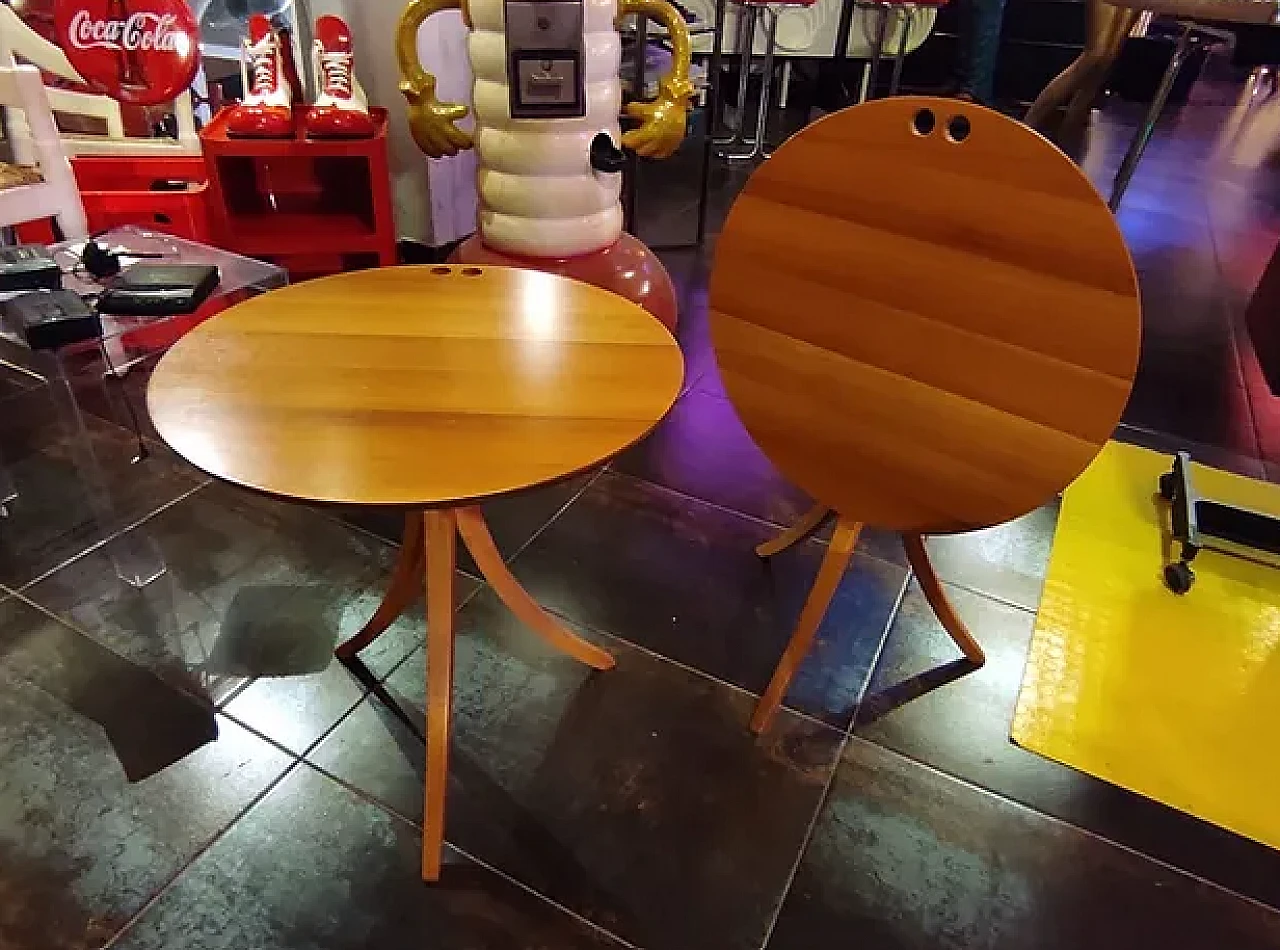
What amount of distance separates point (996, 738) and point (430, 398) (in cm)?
107

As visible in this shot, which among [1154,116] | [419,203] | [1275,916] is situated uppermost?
[1154,116]

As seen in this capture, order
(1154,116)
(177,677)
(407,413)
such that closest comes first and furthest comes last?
(407,413) < (177,677) < (1154,116)

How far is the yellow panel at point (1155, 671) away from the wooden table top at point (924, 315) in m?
0.49

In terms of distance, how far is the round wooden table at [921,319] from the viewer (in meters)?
1.16

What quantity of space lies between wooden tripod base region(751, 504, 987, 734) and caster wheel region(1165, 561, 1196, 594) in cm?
48

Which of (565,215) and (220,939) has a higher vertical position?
(565,215)

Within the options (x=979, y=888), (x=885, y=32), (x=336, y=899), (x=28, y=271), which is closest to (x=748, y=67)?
(x=885, y=32)

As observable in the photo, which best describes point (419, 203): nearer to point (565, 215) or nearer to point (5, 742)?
point (565, 215)

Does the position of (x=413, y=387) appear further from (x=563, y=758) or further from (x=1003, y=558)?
(x=1003, y=558)

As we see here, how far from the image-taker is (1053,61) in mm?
5621

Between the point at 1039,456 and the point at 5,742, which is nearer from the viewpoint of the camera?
the point at 1039,456

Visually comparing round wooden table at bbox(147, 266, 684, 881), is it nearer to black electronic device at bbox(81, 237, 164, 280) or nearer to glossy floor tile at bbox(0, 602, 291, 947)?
glossy floor tile at bbox(0, 602, 291, 947)

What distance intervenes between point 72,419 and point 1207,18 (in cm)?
279

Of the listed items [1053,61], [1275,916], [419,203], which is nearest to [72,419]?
[419,203]
